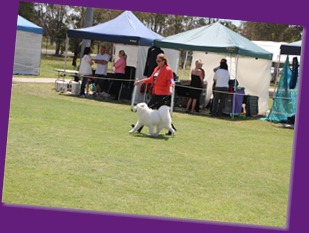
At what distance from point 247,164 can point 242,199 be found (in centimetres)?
246

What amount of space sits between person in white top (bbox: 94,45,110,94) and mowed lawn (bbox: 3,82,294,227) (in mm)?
4047

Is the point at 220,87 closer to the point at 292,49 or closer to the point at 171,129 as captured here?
the point at 292,49

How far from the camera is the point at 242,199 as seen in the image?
6.14 meters

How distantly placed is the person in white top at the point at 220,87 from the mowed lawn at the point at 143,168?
259cm

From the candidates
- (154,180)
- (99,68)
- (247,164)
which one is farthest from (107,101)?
(154,180)

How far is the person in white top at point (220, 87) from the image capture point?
15.1 m

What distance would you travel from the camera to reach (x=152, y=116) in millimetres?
9820

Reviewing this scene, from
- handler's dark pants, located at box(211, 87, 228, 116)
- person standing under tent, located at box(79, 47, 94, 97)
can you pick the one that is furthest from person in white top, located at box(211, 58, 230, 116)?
person standing under tent, located at box(79, 47, 94, 97)

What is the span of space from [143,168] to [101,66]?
994cm

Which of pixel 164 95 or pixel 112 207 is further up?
pixel 164 95

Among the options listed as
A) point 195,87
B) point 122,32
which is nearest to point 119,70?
point 122,32

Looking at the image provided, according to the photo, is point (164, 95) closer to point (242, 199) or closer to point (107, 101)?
point (242, 199)

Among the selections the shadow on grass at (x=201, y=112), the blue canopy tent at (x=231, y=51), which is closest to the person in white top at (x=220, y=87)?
the shadow on grass at (x=201, y=112)

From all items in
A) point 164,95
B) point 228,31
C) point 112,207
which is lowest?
point 112,207
